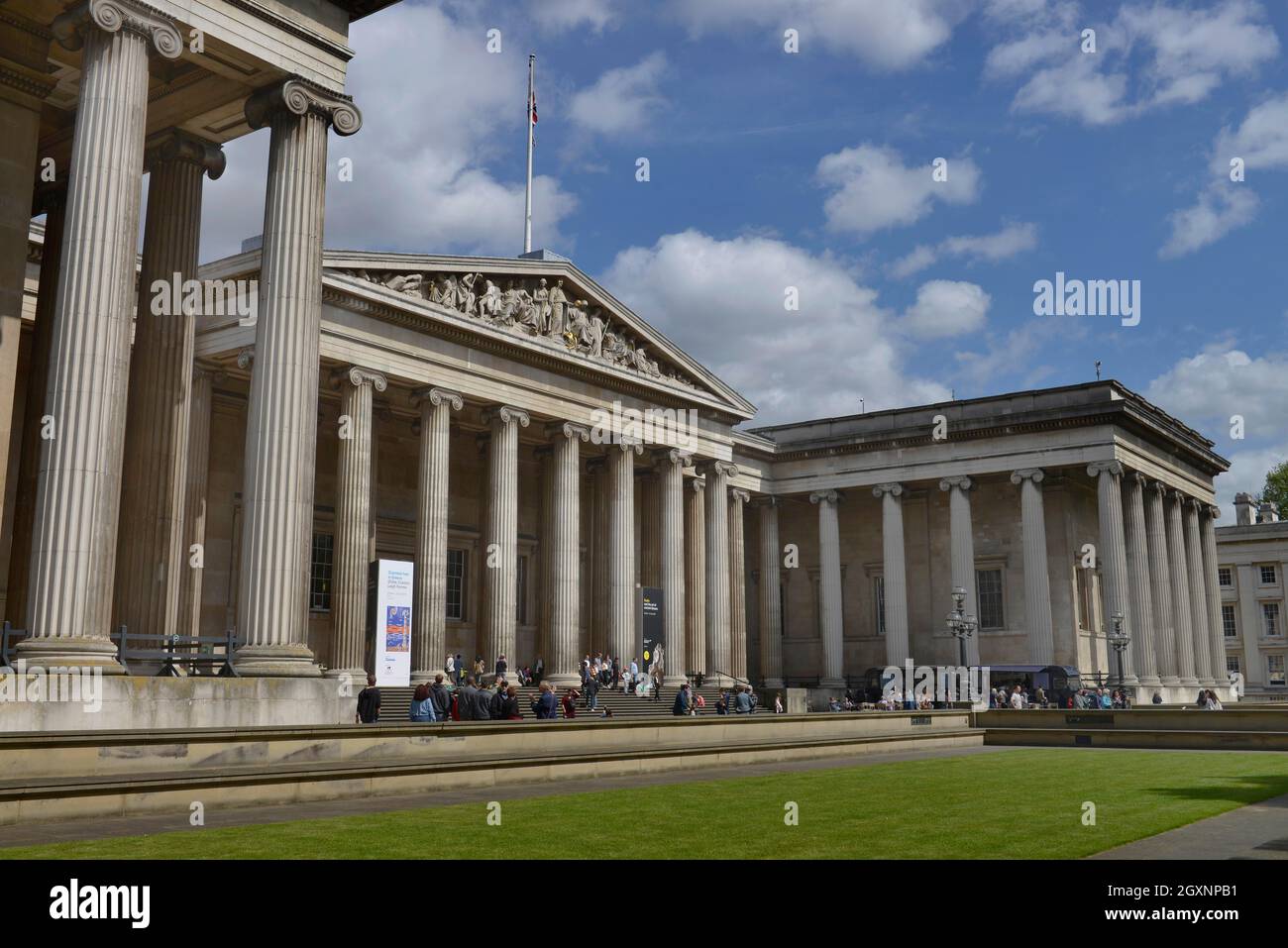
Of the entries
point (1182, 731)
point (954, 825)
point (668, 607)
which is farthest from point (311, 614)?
point (954, 825)

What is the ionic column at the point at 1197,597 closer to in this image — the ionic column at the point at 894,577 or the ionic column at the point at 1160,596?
the ionic column at the point at 1160,596

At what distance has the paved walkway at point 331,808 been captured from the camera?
36.2 feet

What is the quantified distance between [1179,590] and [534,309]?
3687cm

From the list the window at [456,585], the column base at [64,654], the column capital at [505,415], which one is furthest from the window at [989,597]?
the column base at [64,654]

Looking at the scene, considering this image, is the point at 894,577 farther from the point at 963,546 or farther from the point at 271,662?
the point at 271,662

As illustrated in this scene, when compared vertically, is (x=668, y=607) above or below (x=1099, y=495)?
below

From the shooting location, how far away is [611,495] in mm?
46938

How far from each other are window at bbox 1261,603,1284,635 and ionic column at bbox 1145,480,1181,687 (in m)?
31.5

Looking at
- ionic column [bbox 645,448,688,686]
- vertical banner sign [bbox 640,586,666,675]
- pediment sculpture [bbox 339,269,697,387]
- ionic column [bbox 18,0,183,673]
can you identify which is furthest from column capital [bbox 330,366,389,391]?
ionic column [bbox 18,0,183,673]

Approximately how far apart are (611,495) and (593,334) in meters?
6.43

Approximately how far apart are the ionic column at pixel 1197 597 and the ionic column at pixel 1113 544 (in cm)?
1057

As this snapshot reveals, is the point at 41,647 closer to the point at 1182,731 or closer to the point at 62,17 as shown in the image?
the point at 62,17

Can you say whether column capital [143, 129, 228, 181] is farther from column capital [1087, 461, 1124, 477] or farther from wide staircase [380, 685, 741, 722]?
column capital [1087, 461, 1124, 477]

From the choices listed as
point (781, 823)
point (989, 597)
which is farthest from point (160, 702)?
point (989, 597)
